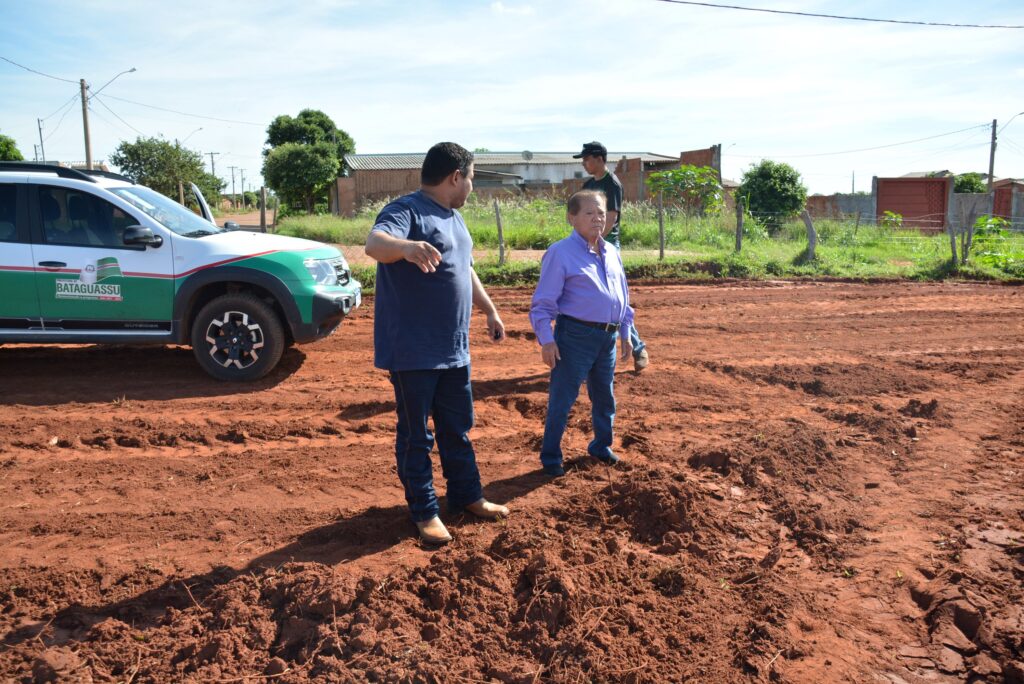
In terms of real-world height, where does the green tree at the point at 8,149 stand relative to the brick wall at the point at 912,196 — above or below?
above

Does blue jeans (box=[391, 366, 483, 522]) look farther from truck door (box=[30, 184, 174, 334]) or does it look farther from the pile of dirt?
truck door (box=[30, 184, 174, 334])

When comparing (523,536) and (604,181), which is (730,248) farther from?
(523,536)

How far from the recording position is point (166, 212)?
291 inches

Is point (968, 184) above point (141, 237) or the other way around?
above

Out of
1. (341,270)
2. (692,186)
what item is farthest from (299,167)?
(341,270)

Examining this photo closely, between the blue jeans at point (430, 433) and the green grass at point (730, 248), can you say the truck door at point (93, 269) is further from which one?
the green grass at point (730, 248)

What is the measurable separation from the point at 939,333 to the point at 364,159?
1764 inches

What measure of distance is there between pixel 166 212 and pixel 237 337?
5.00ft

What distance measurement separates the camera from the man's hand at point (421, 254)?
3385mm

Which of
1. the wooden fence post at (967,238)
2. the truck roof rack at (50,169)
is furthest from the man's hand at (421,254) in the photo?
the wooden fence post at (967,238)

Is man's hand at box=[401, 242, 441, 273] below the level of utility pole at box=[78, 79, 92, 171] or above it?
below

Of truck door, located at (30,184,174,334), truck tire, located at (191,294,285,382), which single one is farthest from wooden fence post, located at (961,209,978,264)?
truck door, located at (30,184,174,334)

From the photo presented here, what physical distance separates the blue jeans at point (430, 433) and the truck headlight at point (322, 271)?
3.56m

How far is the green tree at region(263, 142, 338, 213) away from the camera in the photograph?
40.4 metres
